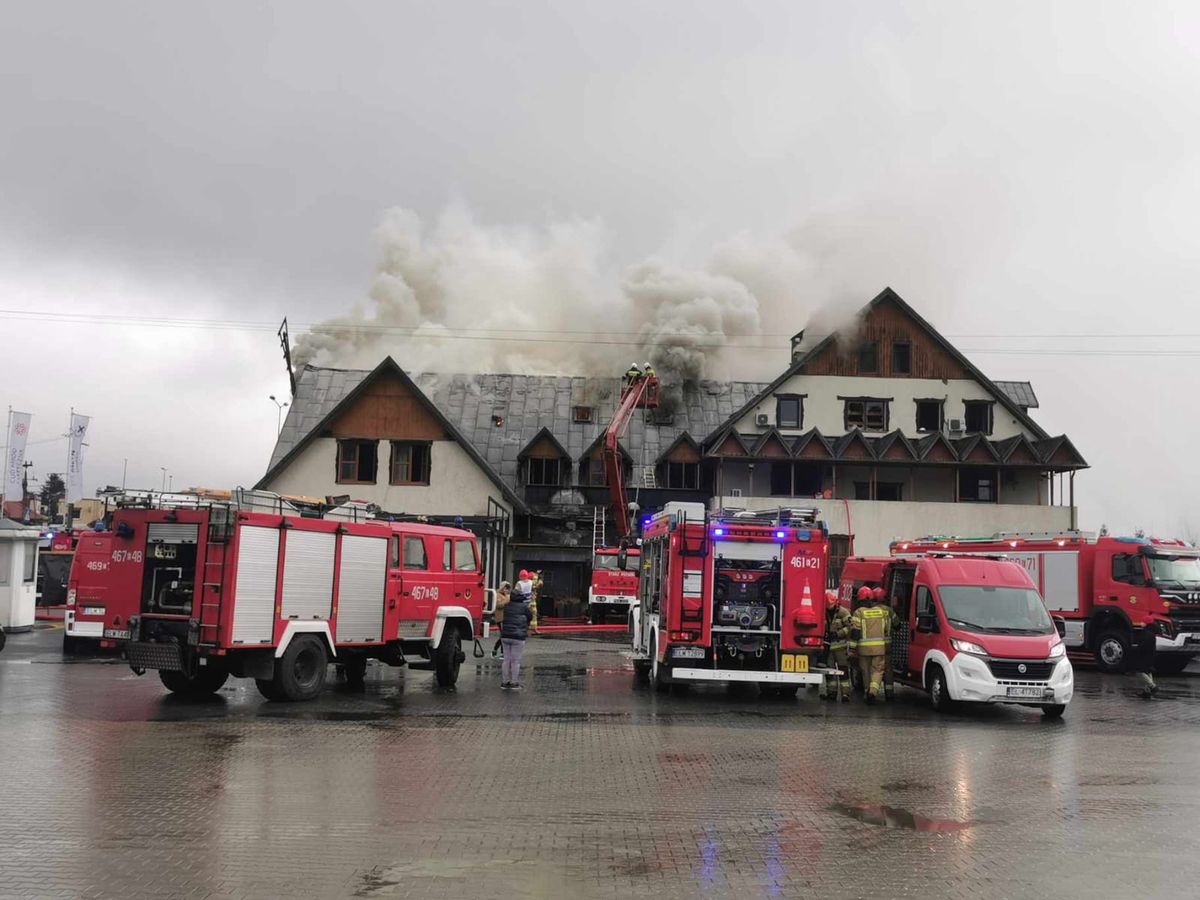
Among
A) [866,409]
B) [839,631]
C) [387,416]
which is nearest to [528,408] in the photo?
[387,416]

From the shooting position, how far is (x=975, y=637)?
50.0 feet

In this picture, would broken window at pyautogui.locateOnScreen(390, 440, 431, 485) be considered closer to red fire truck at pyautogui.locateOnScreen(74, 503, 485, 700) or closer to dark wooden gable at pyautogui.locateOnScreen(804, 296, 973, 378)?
dark wooden gable at pyautogui.locateOnScreen(804, 296, 973, 378)

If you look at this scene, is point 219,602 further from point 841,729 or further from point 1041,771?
point 1041,771

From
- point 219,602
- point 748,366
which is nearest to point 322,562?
point 219,602

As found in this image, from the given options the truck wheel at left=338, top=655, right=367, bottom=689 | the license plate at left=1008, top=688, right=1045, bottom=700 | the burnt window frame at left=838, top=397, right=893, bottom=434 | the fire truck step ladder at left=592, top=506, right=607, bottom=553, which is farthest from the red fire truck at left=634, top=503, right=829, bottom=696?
the burnt window frame at left=838, top=397, right=893, bottom=434

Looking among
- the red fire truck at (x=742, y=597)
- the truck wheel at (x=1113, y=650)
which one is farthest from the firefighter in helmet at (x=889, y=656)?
the truck wheel at (x=1113, y=650)

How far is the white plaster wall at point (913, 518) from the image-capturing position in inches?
1580

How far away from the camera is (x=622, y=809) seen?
848 cm

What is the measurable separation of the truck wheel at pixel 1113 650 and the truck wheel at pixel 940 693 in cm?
923

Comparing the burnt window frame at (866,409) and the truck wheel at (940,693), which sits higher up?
the burnt window frame at (866,409)

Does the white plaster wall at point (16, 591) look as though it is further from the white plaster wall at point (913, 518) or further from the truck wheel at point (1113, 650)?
the truck wheel at point (1113, 650)

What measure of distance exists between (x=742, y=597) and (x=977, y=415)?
96.6 ft

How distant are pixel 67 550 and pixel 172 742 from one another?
2094 cm

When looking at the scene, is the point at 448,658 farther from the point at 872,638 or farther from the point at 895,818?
the point at 895,818
